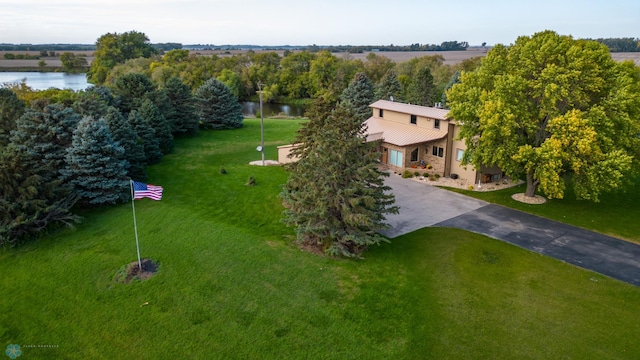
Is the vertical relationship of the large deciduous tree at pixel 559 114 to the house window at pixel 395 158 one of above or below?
above

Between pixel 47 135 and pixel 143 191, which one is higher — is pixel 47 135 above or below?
above

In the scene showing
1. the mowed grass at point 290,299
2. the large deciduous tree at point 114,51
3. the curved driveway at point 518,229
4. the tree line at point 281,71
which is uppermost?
the large deciduous tree at point 114,51

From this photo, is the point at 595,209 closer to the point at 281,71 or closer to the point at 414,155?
the point at 414,155

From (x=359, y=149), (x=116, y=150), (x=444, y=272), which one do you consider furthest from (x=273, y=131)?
(x=444, y=272)

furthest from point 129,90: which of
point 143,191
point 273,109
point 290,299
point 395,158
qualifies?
point 273,109

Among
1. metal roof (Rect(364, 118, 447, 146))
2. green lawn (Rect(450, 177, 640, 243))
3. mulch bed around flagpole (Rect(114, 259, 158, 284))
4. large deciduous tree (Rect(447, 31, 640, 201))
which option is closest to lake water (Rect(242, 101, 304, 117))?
metal roof (Rect(364, 118, 447, 146))

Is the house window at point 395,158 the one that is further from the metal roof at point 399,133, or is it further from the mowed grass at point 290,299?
the mowed grass at point 290,299

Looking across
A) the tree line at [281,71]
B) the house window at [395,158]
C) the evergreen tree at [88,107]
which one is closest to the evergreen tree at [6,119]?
the evergreen tree at [88,107]

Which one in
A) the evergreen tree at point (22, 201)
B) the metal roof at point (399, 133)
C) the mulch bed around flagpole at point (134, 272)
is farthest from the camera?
the metal roof at point (399, 133)
